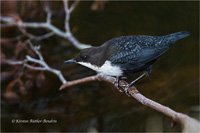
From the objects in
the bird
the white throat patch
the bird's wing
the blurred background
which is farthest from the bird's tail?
the blurred background

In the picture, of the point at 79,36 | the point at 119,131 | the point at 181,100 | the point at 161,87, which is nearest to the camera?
the point at 119,131

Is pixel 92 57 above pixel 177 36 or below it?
below

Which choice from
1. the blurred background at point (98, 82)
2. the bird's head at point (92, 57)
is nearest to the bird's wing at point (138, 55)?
the bird's head at point (92, 57)

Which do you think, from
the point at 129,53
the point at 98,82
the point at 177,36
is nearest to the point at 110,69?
the point at 129,53

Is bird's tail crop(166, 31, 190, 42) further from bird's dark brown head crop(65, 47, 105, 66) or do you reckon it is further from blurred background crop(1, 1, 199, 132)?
blurred background crop(1, 1, 199, 132)

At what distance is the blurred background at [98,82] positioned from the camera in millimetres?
4414

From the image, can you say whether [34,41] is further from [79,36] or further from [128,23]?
[128,23]

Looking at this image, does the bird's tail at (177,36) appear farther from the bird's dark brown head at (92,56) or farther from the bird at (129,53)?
the bird's dark brown head at (92,56)

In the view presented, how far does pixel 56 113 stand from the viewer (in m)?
4.64

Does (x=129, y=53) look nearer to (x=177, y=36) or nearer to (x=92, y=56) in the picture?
(x=92, y=56)

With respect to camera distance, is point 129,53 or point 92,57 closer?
point 129,53

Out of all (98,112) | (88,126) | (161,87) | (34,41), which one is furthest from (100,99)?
(34,41)

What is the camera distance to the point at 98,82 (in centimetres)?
517

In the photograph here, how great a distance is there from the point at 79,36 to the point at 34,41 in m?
0.99
